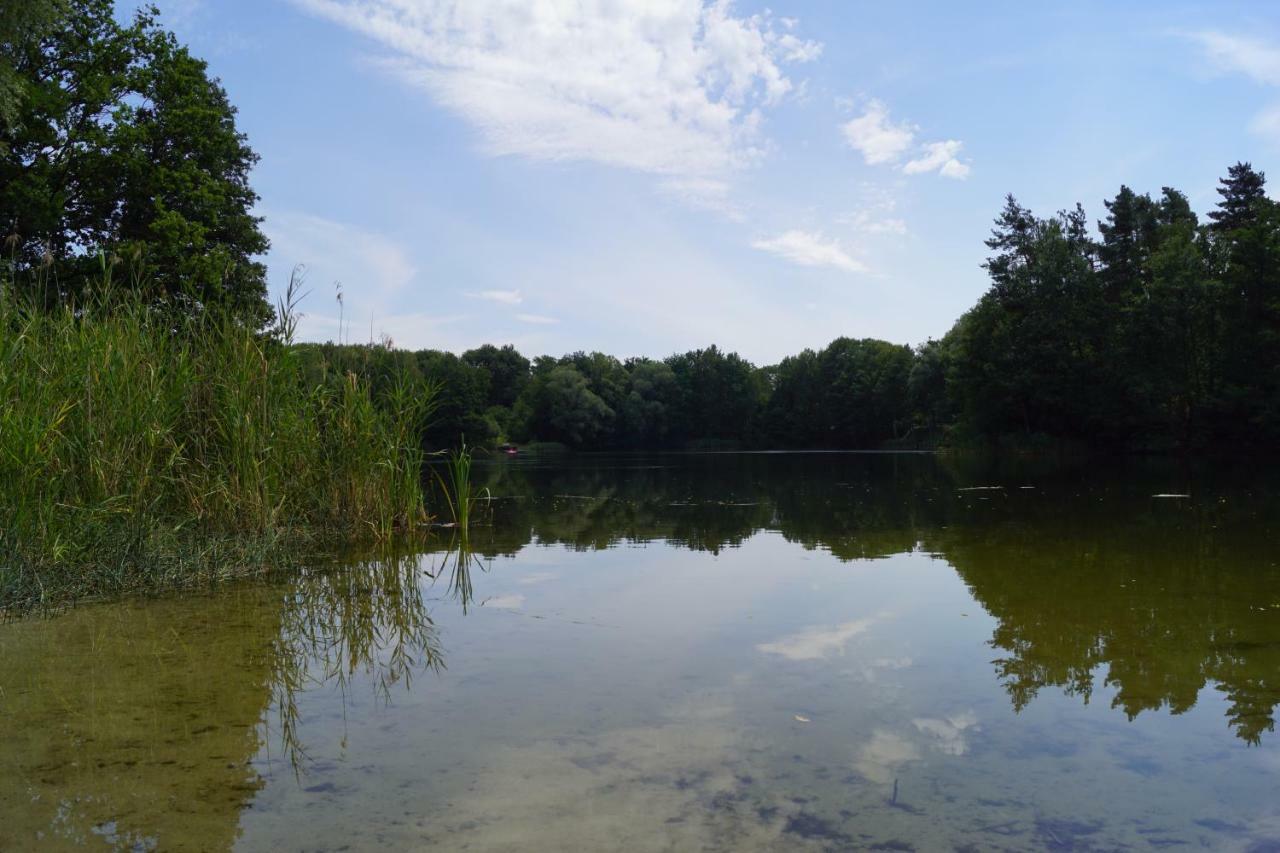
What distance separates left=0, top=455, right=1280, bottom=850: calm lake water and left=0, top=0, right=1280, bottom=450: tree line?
4.38 metres

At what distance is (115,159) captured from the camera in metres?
20.7

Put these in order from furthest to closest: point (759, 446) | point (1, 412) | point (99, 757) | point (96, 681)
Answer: point (759, 446), point (1, 412), point (96, 681), point (99, 757)

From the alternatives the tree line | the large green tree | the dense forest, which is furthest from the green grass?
the dense forest

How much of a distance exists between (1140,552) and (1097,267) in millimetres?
44887

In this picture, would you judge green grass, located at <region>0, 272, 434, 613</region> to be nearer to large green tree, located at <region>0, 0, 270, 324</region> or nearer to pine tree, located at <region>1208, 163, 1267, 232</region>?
large green tree, located at <region>0, 0, 270, 324</region>

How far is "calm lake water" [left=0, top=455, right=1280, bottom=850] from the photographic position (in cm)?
303

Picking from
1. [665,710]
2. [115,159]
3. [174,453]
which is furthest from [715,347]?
[665,710]

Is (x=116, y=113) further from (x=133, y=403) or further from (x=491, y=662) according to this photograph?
(x=491, y=662)

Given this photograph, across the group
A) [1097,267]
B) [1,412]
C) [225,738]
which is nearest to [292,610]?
[1,412]

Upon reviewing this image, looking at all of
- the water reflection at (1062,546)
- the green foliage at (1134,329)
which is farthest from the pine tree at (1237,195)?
the water reflection at (1062,546)

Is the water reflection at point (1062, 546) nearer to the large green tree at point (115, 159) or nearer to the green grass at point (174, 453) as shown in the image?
the green grass at point (174, 453)

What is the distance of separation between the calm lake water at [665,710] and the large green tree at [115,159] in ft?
50.8

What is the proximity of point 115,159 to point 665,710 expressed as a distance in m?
22.1

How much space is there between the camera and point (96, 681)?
475 cm
